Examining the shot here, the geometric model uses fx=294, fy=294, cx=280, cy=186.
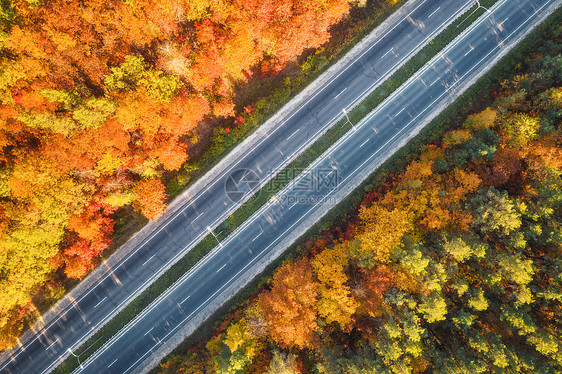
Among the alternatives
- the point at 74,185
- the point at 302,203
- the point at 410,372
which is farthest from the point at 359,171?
the point at 74,185

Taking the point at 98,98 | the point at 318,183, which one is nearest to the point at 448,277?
the point at 318,183

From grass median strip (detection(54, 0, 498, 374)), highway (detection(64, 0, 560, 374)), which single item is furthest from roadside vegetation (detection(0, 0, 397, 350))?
highway (detection(64, 0, 560, 374))

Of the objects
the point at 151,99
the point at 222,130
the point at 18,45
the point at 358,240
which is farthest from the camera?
the point at 222,130

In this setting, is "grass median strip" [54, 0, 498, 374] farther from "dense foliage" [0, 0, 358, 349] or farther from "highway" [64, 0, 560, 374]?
"dense foliage" [0, 0, 358, 349]

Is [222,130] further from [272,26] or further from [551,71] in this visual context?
[551,71]

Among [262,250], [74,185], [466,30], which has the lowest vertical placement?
[262,250]
